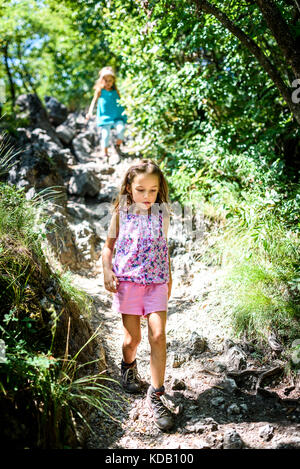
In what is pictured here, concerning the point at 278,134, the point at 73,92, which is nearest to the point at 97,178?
the point at 278,134

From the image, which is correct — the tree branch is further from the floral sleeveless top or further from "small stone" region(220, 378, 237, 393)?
"small stone" region(220, 378, 237, 393)

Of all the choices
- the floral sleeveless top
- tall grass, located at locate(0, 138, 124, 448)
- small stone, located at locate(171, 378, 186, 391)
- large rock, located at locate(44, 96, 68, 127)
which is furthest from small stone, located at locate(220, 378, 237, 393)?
large rock, located at locate(44, 96, 68, 127)

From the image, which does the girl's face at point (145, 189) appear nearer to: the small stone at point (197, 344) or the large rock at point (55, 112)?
the small stone at point (197, 344)

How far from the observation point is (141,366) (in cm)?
302

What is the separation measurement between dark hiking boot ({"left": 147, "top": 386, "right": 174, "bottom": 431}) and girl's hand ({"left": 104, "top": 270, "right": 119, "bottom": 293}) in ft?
2.34

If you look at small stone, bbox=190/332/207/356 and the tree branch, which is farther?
small stone, bbox=190/332/207/356

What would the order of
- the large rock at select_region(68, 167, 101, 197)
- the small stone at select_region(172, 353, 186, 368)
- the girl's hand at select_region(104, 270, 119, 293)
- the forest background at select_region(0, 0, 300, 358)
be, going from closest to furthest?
the girl's hand at select_region(104, 270, 119, 293) < the small stone at select_region(172, 353, 186, 368) < the forest background at select_region(0, 0, 300, 358) < the large rock at select_region(68, 167, 101, 197)

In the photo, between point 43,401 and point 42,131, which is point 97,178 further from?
point 43,401

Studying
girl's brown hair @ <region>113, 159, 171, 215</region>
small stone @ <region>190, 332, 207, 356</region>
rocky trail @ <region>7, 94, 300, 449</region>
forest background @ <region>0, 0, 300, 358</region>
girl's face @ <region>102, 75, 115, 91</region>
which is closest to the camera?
rocky trail @ <region>7, 94, 300, 449</region>

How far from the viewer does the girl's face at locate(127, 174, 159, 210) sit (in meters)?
→ 2.60

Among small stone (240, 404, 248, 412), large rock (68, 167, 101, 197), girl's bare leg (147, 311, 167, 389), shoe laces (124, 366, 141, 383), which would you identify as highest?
large rock (68, 167, 101, 197)

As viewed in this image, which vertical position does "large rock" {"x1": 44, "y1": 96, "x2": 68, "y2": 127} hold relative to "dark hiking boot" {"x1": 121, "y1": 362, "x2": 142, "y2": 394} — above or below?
above

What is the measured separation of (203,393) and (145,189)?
1.54 metres

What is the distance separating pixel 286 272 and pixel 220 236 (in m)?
0.97
